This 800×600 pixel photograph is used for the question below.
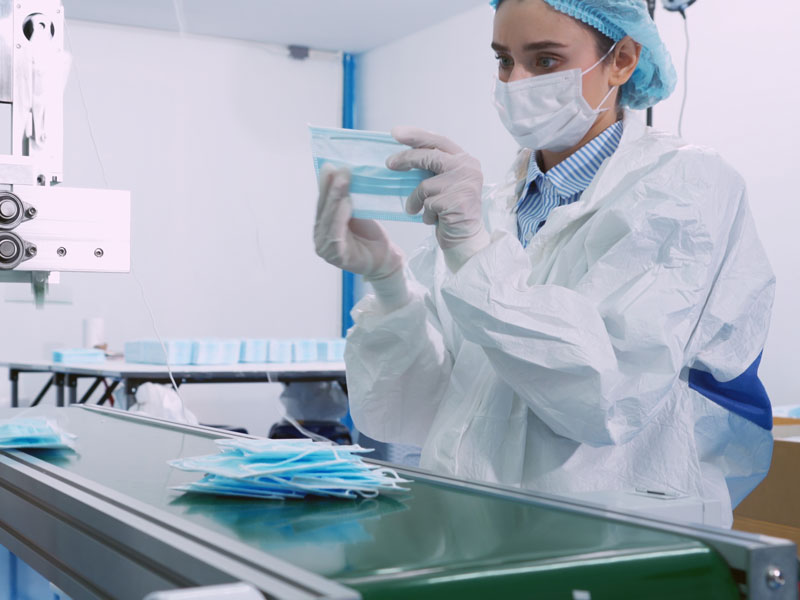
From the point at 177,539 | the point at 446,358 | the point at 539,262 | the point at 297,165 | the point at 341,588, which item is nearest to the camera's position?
the point at 341,588

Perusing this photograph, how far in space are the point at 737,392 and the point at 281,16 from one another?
4.53m

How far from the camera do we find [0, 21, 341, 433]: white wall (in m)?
5.38

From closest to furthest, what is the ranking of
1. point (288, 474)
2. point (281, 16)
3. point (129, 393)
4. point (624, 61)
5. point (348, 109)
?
point (288, 474) → point (624, 61) → point (129, 393) → point (281, 16) → point (348, 109)

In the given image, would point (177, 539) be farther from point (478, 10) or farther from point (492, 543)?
point (478, 10)

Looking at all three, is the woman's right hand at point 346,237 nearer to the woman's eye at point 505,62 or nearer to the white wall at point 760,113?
the woman's eye at point 505,62

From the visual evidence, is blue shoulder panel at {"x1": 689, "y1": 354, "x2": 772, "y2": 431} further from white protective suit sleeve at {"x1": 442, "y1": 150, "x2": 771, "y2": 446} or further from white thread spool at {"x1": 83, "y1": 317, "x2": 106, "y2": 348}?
white thread spool at {"x1": 83, "y1": 317, "x2": 106, "y2": 348}

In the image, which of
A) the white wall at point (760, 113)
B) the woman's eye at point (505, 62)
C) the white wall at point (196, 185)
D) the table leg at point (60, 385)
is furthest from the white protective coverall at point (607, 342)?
the white wall at point (196, 185)

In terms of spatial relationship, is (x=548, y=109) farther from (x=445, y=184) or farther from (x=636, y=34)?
(x=445, y=184)

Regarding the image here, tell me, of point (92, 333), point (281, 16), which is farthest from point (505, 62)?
point (281, 16)

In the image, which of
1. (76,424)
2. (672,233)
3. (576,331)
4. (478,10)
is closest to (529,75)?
(672,233)

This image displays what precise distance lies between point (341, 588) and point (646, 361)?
690 mm

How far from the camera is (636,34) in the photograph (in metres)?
1.40

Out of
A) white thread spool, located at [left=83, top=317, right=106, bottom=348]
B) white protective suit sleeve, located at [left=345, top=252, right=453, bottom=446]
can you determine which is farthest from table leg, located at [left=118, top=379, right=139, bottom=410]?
white protective suit sleeve, located at [left=345, top=252, right=453, bottom=446]

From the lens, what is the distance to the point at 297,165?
598cm
